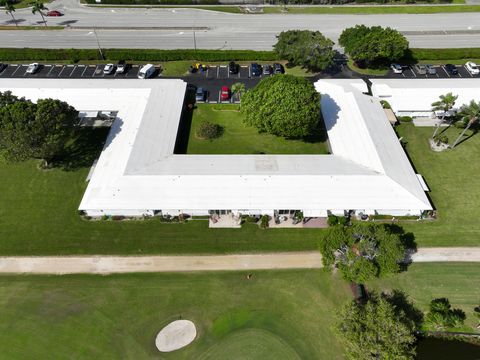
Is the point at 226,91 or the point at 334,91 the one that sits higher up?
the point at 226,91

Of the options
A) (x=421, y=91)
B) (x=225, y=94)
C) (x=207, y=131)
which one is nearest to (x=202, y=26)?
(x=225, y=94)

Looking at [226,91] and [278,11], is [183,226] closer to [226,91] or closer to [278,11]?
[226,91]

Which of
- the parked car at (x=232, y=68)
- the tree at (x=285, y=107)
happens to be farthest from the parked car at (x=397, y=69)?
the parked car at (x=232, y=68)

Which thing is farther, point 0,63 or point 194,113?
point 0,63

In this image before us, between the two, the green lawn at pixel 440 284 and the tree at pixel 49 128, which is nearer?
the green lawn at pixel 440 284

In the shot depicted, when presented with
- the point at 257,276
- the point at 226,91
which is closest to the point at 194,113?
the point at 226,91

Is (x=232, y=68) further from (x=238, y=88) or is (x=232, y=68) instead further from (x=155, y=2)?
(x=155, y=2)

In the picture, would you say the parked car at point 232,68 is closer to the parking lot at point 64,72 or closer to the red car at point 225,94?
the red car at point 225,94
